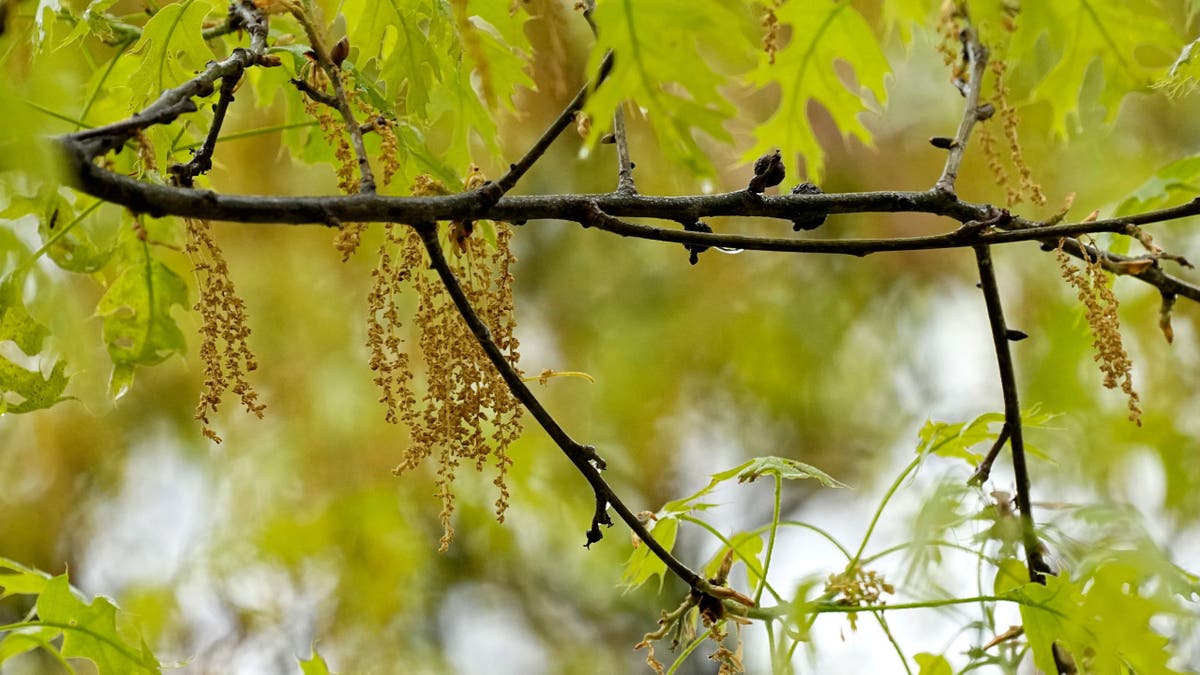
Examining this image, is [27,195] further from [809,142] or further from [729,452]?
[729,452]

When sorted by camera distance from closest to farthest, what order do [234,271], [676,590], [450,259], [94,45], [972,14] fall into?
1. [972,14]
2. [450,259]
3. [94,45]
4. [234,271]
5. [676,590]

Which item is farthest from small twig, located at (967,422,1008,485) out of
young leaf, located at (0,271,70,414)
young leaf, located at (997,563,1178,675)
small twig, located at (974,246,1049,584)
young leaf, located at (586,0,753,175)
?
young leaf, located at (0,271,70,414)

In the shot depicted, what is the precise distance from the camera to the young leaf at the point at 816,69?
0.92 meters

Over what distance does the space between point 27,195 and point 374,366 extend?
42 centimetres

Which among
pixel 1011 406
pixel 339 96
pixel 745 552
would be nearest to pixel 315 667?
pixel 745 552

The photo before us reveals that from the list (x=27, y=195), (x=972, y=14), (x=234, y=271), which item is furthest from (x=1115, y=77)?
(x=234, y=271)

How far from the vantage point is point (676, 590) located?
2.71m

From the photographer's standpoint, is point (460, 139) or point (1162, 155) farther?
point (1162, 155)

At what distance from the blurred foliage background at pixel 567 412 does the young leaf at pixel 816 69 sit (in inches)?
50.5

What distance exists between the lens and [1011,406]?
93 cm

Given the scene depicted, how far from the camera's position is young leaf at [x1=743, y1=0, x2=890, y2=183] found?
3.02 ft

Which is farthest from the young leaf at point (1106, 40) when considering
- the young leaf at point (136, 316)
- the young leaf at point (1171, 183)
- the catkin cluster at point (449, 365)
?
the young leaf at point (136, 316)

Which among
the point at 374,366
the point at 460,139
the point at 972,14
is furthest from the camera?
the point at 460,139

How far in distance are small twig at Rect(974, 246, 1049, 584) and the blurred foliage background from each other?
1450 mm
